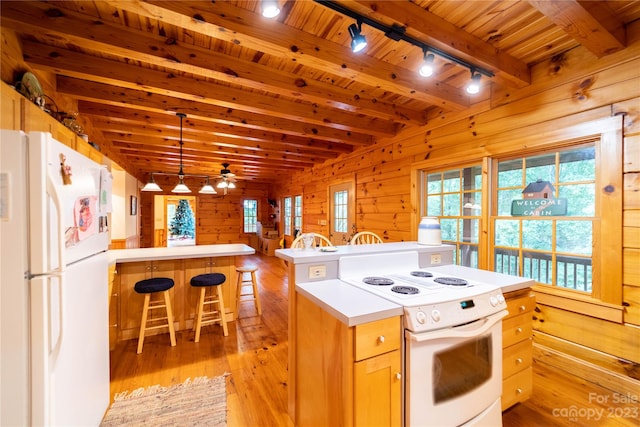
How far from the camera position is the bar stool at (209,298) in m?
2.75

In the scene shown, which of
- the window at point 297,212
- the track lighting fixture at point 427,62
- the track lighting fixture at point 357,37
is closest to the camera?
the track lighting fixture at point 357,37

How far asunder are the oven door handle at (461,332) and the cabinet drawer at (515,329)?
256mm

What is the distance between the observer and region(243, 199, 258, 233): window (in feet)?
29.9

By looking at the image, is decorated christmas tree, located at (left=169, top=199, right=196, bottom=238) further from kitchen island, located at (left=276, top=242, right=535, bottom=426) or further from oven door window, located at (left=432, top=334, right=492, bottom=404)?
oven door window, located at (left=432, top=334, right=492, bottom=404)

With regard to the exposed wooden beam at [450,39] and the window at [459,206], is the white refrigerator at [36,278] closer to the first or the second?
the exposed wooden beam at [450,39]

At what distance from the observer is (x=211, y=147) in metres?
4.64

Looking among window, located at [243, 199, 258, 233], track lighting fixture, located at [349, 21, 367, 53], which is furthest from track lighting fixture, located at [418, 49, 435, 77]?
window, located at [243, 199, 258, 233]

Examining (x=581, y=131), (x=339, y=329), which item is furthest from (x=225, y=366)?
(x=581, y=131)

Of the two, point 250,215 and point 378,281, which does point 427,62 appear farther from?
point 250,215

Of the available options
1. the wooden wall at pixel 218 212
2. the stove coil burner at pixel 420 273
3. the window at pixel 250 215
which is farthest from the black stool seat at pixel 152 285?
the window at pixel 250 215

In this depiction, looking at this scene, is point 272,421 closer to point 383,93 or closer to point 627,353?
point 627,353

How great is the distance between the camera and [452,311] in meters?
1.33

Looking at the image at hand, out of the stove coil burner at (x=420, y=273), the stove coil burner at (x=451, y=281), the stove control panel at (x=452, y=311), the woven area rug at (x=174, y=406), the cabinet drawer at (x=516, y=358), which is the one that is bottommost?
the woven area rug at (x=174, y=406)

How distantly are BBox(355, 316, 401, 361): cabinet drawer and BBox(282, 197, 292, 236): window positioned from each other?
6.67 metres
